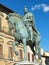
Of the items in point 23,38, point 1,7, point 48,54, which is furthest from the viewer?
point 48,54

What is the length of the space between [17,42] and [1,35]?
19.9 metres

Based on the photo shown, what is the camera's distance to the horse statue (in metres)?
13.0

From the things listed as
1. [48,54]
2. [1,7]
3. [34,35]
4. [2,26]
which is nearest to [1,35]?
[2,26]

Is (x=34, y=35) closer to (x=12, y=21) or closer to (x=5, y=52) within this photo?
(x=12, y=21)

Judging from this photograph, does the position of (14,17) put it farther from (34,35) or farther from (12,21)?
(34,35)

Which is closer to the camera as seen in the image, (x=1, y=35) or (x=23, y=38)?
(x=23, y=38)

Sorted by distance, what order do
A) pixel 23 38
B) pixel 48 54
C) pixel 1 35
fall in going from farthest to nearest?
pixel 48 54
pixel 1 35
pixel 23 38

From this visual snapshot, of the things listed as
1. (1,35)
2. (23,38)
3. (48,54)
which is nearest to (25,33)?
(23,38)

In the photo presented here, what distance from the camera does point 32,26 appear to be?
44.1 ft

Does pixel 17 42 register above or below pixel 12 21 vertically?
below

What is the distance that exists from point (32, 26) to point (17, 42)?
114 centimetres

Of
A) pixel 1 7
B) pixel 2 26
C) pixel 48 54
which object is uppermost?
pixel 1 7

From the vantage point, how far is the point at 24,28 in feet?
43.2

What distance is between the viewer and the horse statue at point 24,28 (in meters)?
13.0
